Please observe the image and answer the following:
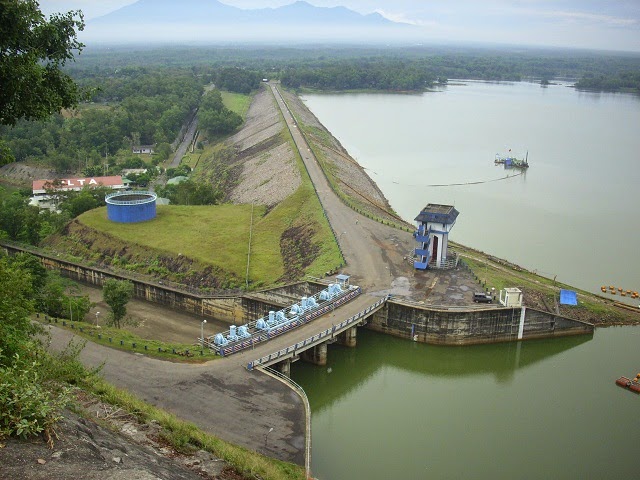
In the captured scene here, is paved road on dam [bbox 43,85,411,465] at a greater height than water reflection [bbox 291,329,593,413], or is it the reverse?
paved road on dam [bbox 43,85,411,465]

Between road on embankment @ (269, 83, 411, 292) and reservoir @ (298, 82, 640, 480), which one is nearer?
reservoir @ (298, 82, 640, 480)

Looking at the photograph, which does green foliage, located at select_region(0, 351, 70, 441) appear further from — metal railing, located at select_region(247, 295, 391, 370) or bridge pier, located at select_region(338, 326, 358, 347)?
bridge pier, located at select_region(338, 326, 358, 347)

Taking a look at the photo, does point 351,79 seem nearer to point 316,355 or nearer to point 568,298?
point 568,298

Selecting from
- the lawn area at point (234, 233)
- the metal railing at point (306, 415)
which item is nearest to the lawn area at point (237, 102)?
the lawn area at point (234, 233)

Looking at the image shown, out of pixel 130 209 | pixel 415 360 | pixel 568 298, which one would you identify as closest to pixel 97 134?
pixel 130 209

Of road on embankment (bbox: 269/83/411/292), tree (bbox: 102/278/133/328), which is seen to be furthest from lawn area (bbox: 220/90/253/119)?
tree (bbox: 102/278/133/328)

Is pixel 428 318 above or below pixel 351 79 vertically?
below

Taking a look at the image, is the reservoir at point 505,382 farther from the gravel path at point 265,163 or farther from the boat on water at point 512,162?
the gravel path at point 265,163
